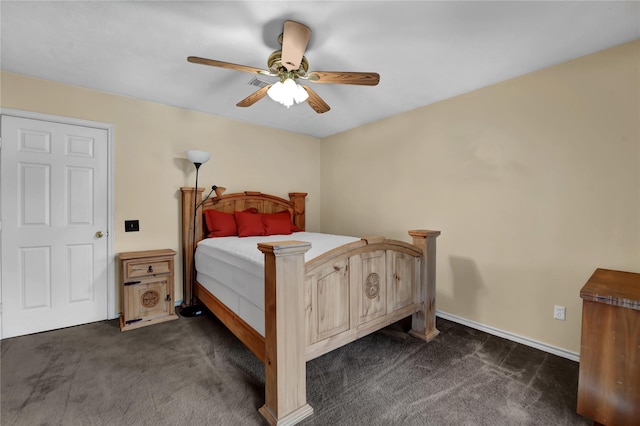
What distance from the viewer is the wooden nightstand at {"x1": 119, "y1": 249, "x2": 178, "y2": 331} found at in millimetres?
2641

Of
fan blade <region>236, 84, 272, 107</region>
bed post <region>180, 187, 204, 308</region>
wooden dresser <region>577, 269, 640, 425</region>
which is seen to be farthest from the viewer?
bed post <region>180, 187, 204, 308</region>

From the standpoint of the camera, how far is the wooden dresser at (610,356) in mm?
1337

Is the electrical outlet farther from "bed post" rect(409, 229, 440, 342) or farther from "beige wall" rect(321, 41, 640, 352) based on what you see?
"bed post" rect(409, 229, 440, 342)

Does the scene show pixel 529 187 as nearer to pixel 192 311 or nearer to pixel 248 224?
pixel 248 224

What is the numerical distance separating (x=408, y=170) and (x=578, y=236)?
164 cm

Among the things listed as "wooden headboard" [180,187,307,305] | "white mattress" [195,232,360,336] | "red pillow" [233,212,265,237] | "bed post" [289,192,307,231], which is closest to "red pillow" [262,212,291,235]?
"red pillow" [233,212,265,237]

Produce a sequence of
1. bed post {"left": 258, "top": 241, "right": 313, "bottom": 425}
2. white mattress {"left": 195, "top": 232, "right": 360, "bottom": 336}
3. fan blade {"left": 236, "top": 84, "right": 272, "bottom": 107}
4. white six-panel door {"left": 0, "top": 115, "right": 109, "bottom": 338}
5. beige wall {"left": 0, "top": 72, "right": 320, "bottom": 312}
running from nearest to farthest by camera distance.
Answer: bed post {"left": 258, "top": 241, "right": 313, "bottom": 425}
white mattress {"left": 195, "top": 232, "right": 360, "bottom": 336}
fan blade {"left": 236, "top": 84, "right": 272, "bottom": 107}
white six-panel door {"left": 0, "top": 115, "right": 109, "bottom": 338}
beige wall {"left": 0, "top": 72, "right": 320, "bottom": 312}

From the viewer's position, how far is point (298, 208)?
4.18 metres

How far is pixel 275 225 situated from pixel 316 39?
2.16 metres

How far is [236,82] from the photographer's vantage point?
2570 mm

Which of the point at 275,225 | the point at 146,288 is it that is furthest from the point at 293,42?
the point at 146,288

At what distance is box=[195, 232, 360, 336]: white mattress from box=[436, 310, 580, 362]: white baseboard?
1646 mm

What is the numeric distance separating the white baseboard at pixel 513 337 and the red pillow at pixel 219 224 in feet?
8.36

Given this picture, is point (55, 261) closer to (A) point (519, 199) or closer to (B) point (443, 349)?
(B) point (443, 349)
